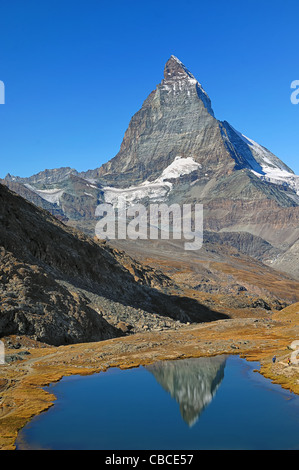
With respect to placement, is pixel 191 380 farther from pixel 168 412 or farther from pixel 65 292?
pixel 65 292

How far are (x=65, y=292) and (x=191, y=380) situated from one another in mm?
31865

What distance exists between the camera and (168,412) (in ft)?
145

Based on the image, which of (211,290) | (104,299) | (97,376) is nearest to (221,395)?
(97,376)

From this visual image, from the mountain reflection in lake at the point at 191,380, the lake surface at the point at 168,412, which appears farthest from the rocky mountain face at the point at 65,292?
the mountain reflection in lake at the point at 191,380

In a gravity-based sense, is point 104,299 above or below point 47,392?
above

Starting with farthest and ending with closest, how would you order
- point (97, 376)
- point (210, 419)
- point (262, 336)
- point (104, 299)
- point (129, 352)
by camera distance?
1. point (104, 299)
2. point (262, 336)
3. point (129, 352)
4. point (97, 376)
5. point (210, 419)

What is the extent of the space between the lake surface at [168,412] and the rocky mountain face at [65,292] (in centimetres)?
1694

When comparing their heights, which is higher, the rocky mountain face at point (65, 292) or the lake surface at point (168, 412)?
the rocky mountain face at point (65, 292)

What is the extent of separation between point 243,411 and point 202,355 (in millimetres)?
24388

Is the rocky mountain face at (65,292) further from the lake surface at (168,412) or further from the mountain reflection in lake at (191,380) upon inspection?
the mountain reflection in lake at (191,380)

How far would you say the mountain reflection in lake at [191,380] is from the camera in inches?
1816

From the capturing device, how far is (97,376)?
5656cm

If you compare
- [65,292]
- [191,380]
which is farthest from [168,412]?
[65,292]

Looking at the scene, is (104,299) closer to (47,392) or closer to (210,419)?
(47,392)
